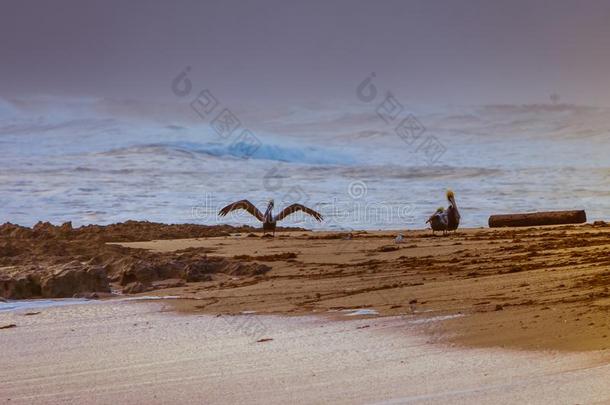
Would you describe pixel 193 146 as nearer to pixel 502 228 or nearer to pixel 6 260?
pixel 502 228

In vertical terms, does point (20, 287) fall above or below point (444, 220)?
below

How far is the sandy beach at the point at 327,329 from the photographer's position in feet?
14.5

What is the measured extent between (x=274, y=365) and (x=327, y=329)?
94 centimetres

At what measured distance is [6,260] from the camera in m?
8.77

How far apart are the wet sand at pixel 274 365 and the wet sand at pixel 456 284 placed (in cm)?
Result: 34

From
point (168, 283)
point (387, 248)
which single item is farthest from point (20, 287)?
point (387, 248)

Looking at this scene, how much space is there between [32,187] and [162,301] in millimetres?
21037

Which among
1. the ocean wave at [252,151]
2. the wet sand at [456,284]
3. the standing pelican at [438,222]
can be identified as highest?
the ocean wave at [252,151]

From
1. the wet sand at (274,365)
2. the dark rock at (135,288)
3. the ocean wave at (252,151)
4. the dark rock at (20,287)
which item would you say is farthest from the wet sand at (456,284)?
the ocean wave at (252,151)

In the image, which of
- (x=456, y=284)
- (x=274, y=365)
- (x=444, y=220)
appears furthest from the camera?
(x=444, y=220)

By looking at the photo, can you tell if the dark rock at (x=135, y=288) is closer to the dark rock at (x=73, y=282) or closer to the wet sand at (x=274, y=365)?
the dark rock at (x=73, y=282)

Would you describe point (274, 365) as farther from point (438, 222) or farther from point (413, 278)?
point (438, 222)

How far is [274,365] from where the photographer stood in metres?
4.91

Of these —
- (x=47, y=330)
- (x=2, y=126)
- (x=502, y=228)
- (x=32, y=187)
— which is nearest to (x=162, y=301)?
(x=47, y=330)
